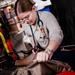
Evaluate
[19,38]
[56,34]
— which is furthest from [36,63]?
[19,38]

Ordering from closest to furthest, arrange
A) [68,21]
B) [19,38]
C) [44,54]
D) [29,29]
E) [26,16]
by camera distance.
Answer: [44,54]
[26,16]
[29,29]
[68,21]
[19,38]

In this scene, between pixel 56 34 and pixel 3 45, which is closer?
pixel 56 34

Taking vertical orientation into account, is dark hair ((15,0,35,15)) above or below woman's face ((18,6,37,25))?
above

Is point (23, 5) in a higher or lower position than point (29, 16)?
higher

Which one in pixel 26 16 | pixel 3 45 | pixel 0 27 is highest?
pixel 26 16

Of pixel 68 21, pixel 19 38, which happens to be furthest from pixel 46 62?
pixel 19 38

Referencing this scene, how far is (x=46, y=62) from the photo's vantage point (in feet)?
4.17

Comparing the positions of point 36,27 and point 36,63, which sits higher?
point 36,27

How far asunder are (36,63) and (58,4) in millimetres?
1001

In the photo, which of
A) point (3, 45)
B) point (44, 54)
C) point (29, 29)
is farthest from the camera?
point (3, 45)

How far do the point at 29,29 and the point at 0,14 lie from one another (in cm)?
134

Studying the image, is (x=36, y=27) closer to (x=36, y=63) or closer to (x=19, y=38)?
(x=36, y=63)

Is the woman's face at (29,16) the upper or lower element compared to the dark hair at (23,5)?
lower

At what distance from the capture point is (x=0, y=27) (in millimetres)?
3105
